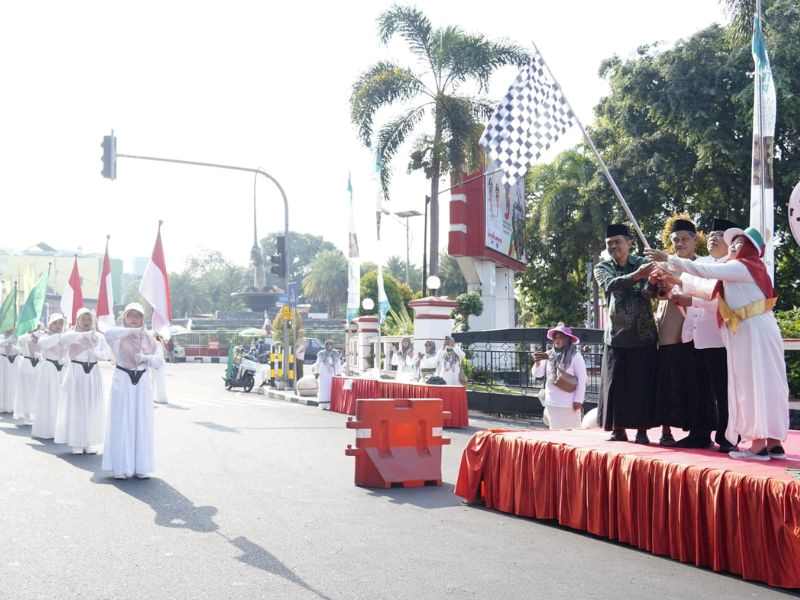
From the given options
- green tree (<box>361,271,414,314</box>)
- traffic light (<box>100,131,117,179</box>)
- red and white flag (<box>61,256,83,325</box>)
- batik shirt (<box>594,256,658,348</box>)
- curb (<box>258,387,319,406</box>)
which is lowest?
curb (<box>258,387,319,406</box>)

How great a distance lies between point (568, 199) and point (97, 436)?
30.5 metres

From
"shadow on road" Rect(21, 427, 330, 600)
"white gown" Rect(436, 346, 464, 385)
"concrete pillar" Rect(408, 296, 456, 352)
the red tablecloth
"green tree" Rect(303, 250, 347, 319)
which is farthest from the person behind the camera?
"green tree" Rect(303, 250, 347, 319)

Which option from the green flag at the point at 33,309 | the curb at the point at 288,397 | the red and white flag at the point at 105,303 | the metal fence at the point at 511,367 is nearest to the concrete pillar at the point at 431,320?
the metal fence at the point at 511,367

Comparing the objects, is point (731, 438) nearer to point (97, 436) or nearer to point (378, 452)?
point (378, 452)

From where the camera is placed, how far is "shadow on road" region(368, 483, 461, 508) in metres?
8.88

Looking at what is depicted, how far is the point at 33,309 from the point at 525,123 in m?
11.4

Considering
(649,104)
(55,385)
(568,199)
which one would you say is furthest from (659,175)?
(55,385)

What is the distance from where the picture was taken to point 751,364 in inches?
257

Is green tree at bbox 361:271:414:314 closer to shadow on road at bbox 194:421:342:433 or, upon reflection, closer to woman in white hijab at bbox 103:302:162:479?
shadow on road at bbox 194:421:342:433

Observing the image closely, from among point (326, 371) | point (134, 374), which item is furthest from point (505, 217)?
point (134, 374)

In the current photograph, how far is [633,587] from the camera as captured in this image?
18.8ft

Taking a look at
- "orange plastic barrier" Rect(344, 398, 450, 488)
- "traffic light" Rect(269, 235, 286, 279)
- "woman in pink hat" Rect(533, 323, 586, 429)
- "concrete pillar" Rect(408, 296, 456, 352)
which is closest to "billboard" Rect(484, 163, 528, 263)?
"traffic light" Rect(269, 235, 286, 279)

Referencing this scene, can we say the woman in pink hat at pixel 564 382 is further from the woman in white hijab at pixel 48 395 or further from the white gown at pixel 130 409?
the woman in white hijab at pixel 48 395

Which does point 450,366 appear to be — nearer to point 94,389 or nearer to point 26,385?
point 26,385
